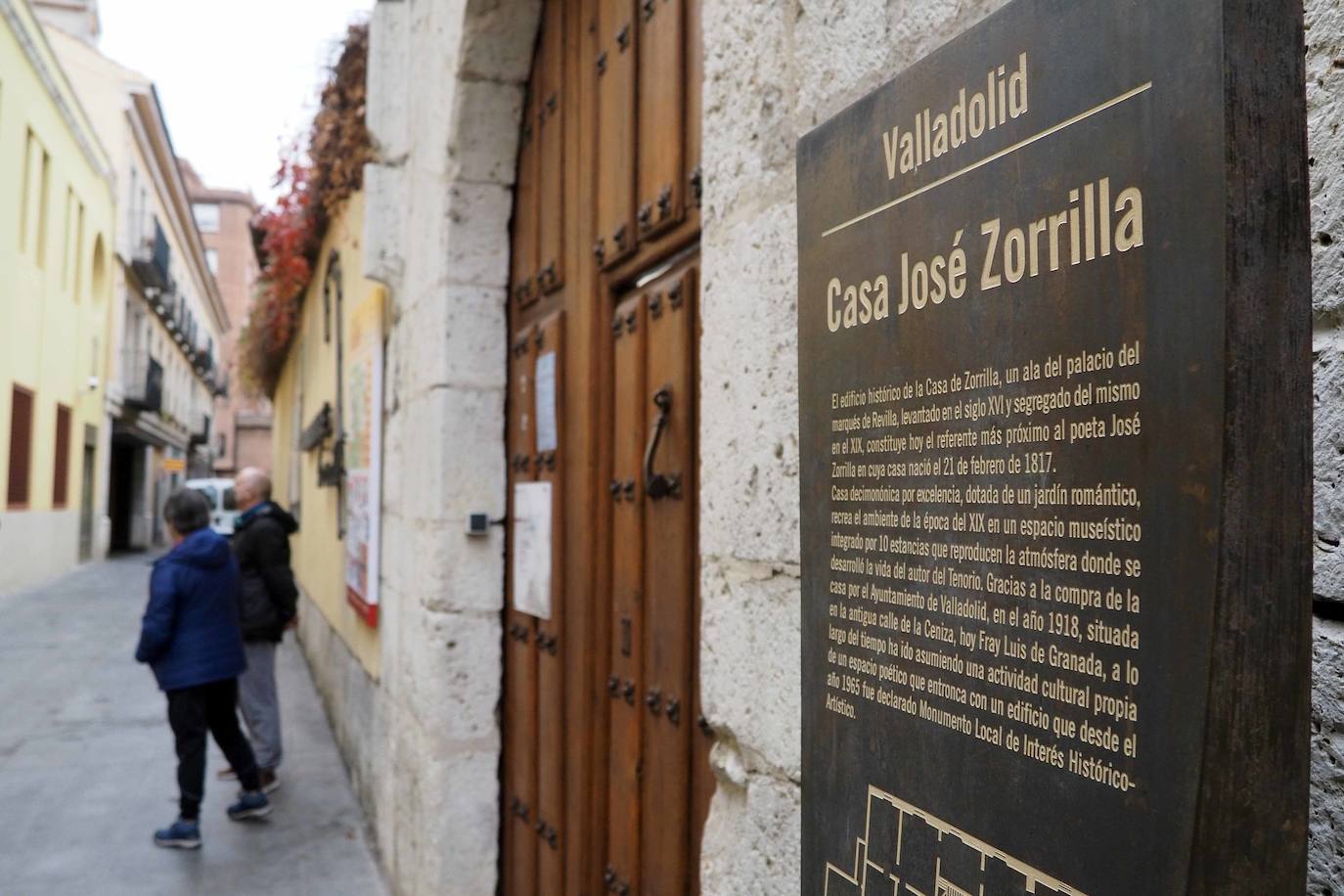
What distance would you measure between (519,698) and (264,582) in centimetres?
303

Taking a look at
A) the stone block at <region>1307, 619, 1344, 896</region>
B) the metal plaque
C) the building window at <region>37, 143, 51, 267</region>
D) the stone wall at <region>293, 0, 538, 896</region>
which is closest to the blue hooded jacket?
the stone wall at <region>293, 0, 538, 896</region>

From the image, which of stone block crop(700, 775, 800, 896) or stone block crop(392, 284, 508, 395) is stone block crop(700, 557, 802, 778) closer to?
stone block crop(700, 775, 800, 896)

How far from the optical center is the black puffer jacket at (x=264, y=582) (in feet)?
19.4

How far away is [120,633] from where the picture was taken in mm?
11656

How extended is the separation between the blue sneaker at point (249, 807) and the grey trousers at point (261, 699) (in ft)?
1.13

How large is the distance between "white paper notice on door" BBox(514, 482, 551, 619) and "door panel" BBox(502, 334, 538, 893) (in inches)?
2.4

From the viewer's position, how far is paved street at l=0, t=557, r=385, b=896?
468cm

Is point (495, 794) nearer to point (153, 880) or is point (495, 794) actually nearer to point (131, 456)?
point (153, 880)

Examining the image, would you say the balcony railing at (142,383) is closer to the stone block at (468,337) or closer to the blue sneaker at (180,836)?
the blue sneaker at (180,836)

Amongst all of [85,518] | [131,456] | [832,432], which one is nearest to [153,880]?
[832,432]

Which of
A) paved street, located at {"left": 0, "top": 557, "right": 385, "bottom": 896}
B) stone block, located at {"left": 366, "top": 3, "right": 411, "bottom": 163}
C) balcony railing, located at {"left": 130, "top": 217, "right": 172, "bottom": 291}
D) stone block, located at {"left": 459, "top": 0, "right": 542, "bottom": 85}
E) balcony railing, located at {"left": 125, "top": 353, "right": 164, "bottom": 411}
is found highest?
balcony railing, located at {"left": 130, "top": 217, "right": 172, "bottom": 291}

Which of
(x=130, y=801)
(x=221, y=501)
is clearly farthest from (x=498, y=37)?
(x=221, y=501)

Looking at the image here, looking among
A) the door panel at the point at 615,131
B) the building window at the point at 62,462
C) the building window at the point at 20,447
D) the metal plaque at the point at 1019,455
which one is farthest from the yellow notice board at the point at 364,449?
the building window at the point at 62,462

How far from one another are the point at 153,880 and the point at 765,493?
4200mm
